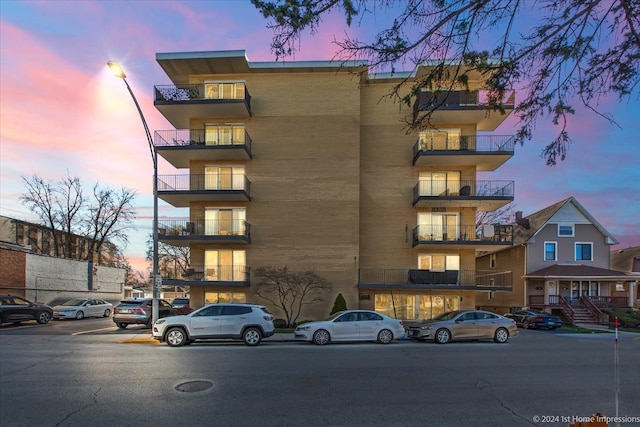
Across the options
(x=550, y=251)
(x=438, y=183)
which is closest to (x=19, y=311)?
(x=438, y=183)

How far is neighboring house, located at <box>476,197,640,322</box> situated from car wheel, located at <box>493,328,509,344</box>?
1735cm

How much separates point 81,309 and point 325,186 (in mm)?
18187

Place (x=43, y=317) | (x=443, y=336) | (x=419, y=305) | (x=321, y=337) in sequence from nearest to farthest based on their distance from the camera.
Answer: (x=321, y=337), (x=443, y=336), (x=43, y=317), (x=419, y=305)

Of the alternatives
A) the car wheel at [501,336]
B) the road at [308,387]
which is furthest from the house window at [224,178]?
the car wheel at [501,336]

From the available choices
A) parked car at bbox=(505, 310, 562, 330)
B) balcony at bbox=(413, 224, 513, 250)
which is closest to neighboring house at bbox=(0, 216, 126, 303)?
balcony at bbox=(413, 224, 513, 250)

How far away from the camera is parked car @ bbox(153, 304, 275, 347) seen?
14703 millimetres

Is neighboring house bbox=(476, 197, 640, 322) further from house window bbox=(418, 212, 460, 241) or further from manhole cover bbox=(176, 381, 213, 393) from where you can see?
manhole cover bbox=(176, 381, 213, 393)

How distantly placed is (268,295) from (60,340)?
447 inches

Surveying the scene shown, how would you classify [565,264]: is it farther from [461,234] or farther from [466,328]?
[466,328]

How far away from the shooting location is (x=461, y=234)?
84.5ft

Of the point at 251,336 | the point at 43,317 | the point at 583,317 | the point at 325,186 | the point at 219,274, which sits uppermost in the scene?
the point at 325,186

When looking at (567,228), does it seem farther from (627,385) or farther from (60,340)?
(60,340)

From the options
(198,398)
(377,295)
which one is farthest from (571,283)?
(198,398)

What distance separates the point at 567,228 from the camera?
112 feet
